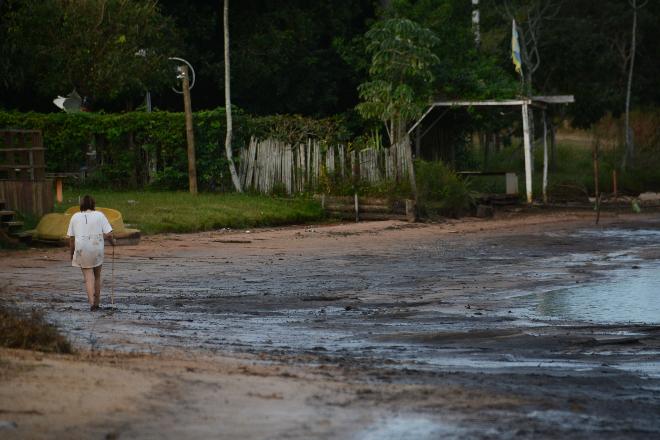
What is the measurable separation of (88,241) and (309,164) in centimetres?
1946

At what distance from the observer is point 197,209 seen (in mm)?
28062

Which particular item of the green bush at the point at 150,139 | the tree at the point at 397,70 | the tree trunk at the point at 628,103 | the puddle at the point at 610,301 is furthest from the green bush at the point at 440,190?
the tree trunk at the point at 628,103

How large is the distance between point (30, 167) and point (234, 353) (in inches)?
591

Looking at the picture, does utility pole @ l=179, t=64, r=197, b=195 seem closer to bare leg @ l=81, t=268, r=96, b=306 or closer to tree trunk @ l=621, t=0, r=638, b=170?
bare leg @ l=81, t=268, r=96, b=306

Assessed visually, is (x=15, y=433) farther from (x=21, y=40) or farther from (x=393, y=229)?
A: (x=21, y=40)

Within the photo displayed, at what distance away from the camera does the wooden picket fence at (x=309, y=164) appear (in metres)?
32.8

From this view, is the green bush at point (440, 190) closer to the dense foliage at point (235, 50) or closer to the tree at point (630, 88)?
the dense foliage at point (235, 50)

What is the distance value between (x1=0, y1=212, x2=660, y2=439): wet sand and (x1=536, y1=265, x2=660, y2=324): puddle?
0.08 m

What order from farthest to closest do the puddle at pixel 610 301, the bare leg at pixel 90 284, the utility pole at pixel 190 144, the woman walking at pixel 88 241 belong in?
the utility pole at pixel 190 144
the puddle at pixel 610 301
the woman walking at pixel 88 241
the bare leg at pixel 90 284

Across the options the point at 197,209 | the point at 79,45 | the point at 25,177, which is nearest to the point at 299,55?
the point at 79,45

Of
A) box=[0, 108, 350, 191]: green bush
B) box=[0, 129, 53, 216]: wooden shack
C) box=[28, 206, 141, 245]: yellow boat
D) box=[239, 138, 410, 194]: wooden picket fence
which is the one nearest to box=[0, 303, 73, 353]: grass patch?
box=[28, 206, 141, 245]: yellow boat

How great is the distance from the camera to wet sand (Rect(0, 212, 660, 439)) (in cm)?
754

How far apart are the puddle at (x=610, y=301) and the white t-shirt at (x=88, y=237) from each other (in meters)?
5.31

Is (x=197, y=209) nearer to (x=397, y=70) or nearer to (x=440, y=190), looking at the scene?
(x=440, y=190)
